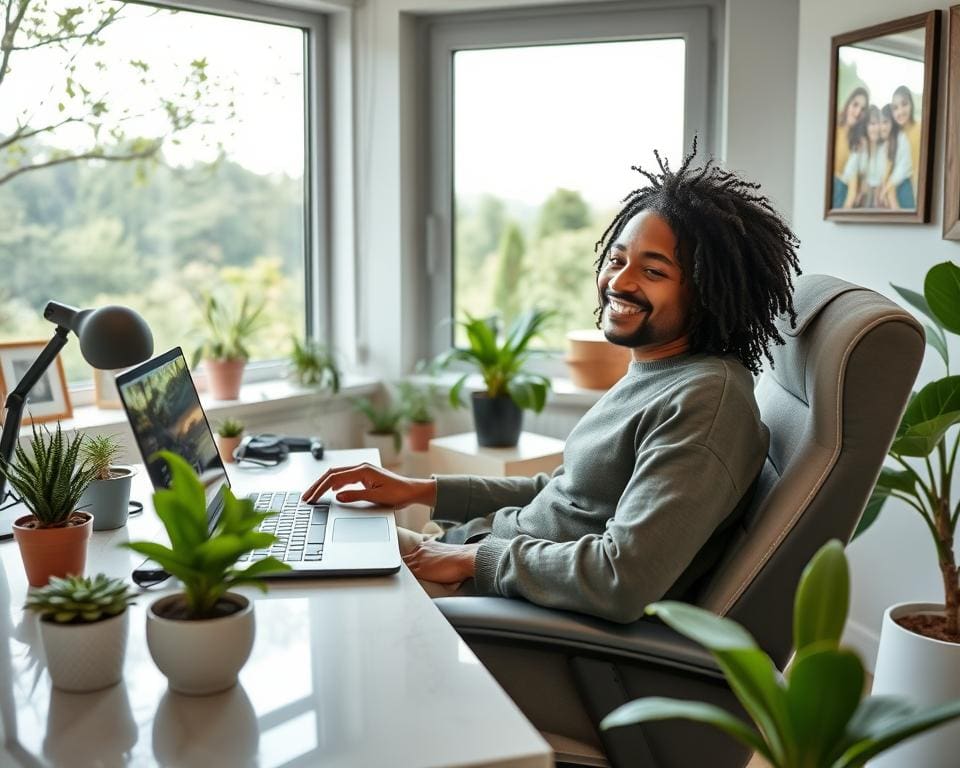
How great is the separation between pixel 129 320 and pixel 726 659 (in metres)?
1.07

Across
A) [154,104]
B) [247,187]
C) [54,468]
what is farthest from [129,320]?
[247,187]

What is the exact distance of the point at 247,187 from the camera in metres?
3.37

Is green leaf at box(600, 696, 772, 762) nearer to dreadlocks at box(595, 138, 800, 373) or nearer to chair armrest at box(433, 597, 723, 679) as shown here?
chair armrest at box(433, 597, 723, 679)

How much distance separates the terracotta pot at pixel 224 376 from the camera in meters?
3.12

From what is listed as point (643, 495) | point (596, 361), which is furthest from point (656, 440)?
point (596, 361)

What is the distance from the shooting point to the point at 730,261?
1.68 m

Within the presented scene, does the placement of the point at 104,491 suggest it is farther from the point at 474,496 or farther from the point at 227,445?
the point at 474,496

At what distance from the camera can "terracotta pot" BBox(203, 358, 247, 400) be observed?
3121mm

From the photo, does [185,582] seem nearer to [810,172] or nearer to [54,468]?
[54,468]

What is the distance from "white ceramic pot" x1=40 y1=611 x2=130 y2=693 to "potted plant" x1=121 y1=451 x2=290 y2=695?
0.05 meters

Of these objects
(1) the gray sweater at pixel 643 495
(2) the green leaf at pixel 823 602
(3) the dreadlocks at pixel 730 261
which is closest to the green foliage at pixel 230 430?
(1) the gray sweater at pixel 643 495

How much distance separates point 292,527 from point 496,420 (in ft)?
4.67

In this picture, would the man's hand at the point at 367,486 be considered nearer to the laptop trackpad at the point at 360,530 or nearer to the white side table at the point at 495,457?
the laptop trackpad at the point at 360,530

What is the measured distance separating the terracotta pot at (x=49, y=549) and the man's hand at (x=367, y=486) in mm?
490
